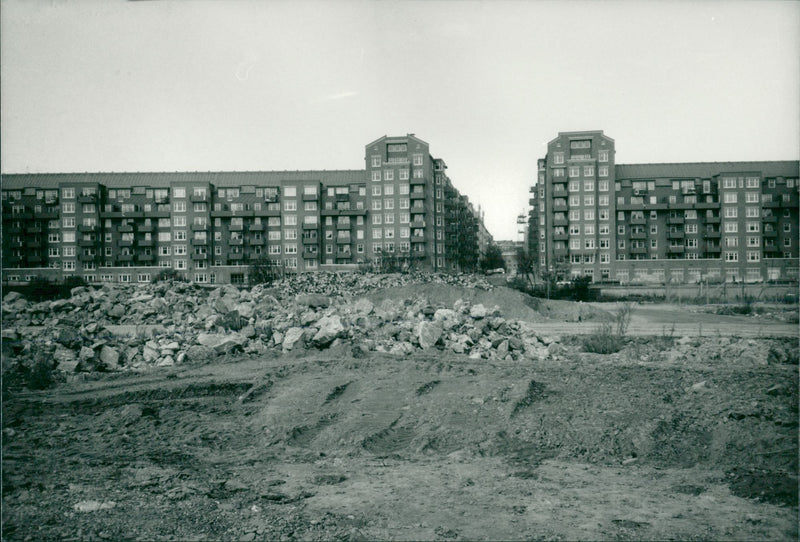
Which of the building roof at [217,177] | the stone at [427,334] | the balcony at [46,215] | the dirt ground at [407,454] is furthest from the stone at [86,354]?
the building roof at [217,177]

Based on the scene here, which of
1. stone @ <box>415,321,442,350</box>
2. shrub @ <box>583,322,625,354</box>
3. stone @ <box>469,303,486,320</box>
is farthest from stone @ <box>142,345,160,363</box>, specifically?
shrub @ <box>583,322,625,354</box>

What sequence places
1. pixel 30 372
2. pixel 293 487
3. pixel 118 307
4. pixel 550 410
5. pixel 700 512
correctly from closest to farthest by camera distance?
pixel 700 512 → pixel 293 487 → pixel 550 410 → pixel 30 372 → pixel 118 307

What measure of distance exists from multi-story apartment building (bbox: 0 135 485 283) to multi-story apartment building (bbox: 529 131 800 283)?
20.6m

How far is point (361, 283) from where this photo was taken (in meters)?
51.1

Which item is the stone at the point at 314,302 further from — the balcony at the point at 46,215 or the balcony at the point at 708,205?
the balcony at the point at 708,205

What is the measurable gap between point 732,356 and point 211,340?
15.6 metres

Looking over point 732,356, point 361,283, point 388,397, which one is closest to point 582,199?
point 361,283

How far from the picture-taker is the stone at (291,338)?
1669 centimetres

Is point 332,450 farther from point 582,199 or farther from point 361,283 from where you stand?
point 582,199

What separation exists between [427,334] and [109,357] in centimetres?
911

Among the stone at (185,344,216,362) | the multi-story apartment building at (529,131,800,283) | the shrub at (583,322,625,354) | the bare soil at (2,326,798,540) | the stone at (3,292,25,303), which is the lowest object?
the shrub at (583,322,625,354)

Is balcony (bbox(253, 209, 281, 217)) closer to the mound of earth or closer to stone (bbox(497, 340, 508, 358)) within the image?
the mound of earth

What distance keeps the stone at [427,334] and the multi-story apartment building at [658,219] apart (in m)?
71.8

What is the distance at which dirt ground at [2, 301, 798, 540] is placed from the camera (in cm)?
578
